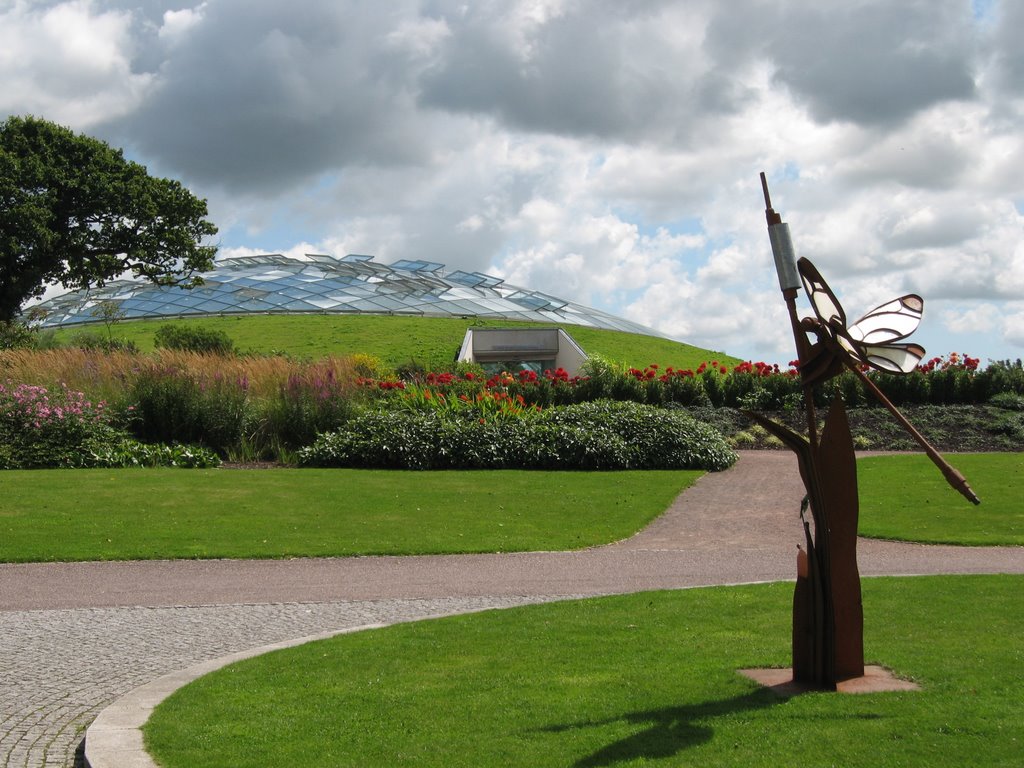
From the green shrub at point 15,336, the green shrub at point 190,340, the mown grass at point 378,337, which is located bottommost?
the green shrub at point 15,336

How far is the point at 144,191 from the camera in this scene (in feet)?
118

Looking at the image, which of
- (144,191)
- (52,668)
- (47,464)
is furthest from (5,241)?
(52,668)

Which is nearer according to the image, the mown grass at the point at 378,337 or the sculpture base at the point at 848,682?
the sculpture base at the point at 848,682

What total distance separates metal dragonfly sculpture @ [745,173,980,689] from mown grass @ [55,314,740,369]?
27.1 meters

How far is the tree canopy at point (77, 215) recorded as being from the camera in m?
33.2

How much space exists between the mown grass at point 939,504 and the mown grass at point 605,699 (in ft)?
14.3

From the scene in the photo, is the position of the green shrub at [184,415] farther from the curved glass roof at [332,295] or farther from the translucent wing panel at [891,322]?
the curved glass roof at [332,295]

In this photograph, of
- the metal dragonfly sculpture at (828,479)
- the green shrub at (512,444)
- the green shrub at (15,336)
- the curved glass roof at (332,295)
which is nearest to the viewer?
the metal dragonfly sculpture at (828,479)

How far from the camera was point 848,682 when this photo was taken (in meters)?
5.56

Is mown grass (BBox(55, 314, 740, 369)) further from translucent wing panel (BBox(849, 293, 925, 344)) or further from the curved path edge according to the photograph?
translucent wing panel (BBox(849, 293, 925, 344))

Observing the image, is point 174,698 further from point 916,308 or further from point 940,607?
point 940,607

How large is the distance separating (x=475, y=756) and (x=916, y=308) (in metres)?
3.26

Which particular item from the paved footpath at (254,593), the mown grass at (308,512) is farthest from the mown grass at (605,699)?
the mown grass at (308,512)

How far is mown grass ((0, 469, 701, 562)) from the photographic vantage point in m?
11.1
